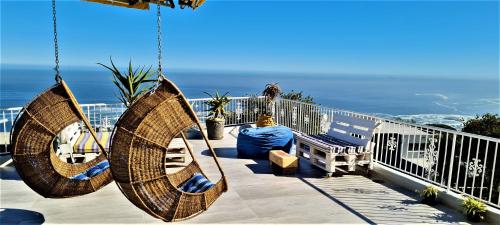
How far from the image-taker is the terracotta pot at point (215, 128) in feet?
25.7

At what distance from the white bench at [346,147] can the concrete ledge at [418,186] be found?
20 centimetres

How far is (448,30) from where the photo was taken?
105 metres

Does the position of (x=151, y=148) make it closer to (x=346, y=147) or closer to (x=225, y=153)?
(x=346, y=147)

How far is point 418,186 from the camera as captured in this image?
4414 millimetres

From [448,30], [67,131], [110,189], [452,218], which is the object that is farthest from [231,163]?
[448,30]

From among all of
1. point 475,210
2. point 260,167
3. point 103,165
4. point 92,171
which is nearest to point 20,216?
point 92,171

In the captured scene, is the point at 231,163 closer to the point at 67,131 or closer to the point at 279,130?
the point at 279,130

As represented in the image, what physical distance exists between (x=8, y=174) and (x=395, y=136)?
703 cm

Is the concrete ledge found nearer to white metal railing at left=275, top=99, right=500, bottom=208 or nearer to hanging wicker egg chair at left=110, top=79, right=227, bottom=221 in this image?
white metal railing at left=275, top=99, right=500, bottom=208

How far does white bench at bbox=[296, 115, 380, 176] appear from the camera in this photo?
5062mm

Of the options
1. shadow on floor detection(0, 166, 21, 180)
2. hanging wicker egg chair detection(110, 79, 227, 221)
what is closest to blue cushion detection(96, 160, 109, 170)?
hanging wicker egg chair detection(110, 79, 227, 221)

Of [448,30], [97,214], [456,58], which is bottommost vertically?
[97,214]

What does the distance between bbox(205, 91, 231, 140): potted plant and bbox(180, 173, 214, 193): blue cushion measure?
3.90 m

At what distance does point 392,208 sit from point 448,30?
11857cm
